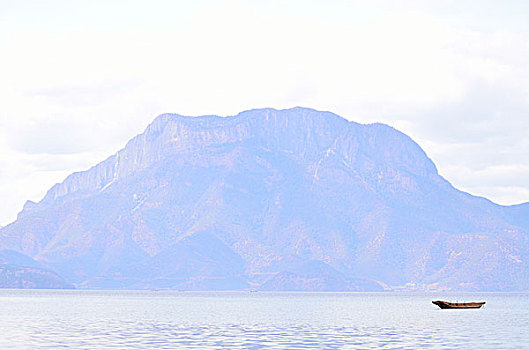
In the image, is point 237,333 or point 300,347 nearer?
point 300,347

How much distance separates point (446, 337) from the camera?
144 meters

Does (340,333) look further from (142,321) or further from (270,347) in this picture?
(142,321)

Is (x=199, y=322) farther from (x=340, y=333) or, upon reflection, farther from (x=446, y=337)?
(x=446, y=337)

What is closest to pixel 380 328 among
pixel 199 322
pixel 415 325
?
pixel 415 325

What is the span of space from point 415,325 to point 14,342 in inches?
3239

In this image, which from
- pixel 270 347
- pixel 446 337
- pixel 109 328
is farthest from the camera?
pixel 109 328

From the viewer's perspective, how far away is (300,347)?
122m

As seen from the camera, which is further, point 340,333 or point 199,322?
point 199,322

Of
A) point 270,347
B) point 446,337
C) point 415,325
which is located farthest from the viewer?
point 415,325

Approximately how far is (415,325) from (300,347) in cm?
6350

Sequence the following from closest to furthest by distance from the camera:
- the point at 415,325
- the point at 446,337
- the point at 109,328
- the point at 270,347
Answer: the point at 270,347
the point at 446,337
the point at 109,328
the point at 415,325

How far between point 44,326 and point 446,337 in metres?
70.0

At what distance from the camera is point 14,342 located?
420 feet

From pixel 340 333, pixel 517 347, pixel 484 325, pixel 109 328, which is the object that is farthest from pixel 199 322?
pixel 517 347
